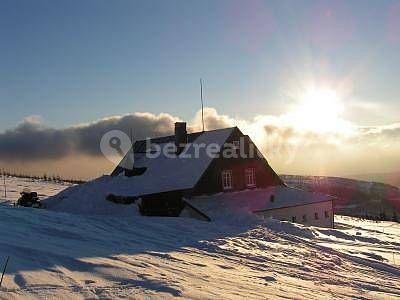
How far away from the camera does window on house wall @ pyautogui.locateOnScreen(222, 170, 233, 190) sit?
31453mm

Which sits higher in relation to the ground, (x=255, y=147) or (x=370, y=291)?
(x=255, y=147)

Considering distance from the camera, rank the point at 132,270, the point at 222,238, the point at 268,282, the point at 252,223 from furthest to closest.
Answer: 1. the point at 252,223
2. the point at 222,238
3. the point at 268,282
4. the point at 132,270

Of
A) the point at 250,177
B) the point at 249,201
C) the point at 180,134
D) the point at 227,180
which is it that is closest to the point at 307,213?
the point at 250,177

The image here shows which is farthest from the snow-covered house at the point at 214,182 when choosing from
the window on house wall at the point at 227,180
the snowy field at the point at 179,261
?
the snowy field at the point at 179,261

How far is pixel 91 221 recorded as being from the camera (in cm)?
1888

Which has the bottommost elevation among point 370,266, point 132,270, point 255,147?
point 370,266

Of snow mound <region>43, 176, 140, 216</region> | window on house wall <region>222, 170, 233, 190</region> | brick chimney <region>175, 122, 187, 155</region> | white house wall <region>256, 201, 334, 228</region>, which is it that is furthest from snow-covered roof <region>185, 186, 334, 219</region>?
brick chimney <region>175, 122, 187, 155</region>

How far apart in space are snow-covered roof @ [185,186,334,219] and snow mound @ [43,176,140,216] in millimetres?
4470

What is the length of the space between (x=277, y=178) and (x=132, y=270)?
25693mm

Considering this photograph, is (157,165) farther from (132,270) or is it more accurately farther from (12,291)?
(12,291)

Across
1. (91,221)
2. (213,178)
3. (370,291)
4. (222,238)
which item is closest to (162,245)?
(222,238)

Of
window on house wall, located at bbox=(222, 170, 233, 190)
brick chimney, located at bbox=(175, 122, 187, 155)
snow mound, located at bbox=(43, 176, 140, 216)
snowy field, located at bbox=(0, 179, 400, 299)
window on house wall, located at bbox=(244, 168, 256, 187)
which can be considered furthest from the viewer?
brick chimney, located at bbox=(175, 122, 187, 155)

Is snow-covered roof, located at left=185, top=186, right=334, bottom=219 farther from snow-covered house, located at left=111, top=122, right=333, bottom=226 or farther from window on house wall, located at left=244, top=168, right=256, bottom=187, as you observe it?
window on house wall, located at left=244, top=168, right=256, bottom=187

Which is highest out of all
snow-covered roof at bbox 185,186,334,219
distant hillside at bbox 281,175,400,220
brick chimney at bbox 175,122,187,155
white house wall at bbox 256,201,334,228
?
brick chimney at bbox 175,122,187,155
